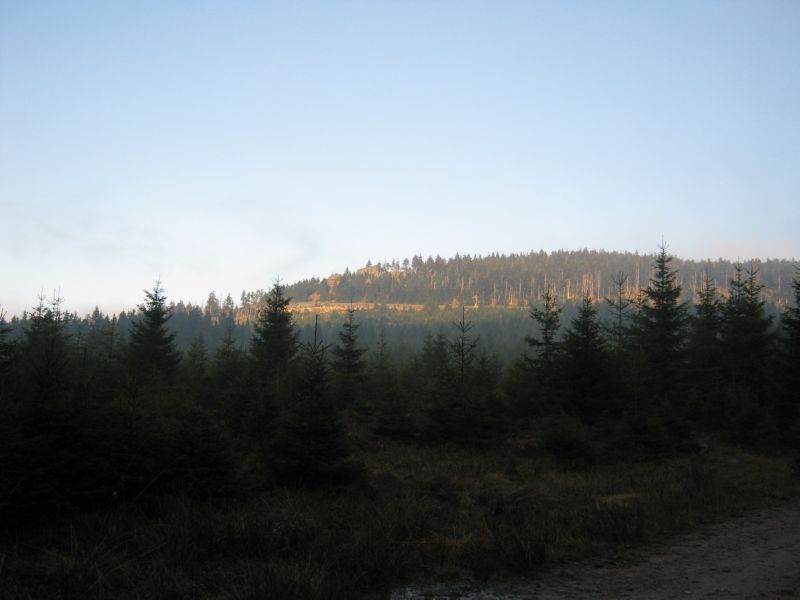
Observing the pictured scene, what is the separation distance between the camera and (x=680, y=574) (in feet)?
22.3

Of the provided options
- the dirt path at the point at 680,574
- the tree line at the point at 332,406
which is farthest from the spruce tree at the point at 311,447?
the dirt path at the point at 680,574

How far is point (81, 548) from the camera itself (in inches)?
262

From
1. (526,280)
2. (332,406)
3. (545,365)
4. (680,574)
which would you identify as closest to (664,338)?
(545,365)

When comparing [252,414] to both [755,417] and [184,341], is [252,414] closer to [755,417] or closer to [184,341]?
[755,417]

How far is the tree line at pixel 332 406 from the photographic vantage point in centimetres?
813

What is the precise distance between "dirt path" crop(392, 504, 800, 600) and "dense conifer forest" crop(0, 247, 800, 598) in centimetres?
56

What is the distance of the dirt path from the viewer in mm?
6148

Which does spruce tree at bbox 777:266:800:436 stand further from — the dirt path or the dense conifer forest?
the dirt path

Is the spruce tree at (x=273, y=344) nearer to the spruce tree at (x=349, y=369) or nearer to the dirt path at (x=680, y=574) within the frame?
the spruce tree at (x=349, y=369)

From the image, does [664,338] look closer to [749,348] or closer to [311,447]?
[749,348]

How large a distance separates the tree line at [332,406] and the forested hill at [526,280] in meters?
124

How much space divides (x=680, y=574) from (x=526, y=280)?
169 metres

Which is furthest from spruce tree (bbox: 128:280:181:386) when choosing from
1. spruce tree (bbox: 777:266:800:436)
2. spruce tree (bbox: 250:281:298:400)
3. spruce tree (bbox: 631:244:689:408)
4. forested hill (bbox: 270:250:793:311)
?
Result: forested hill (bbox: 270:250:793:311)

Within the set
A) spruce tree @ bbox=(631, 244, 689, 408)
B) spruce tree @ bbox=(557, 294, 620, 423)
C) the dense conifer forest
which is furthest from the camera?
spruce tree @ bbox=(631, 244, 689, 408)
